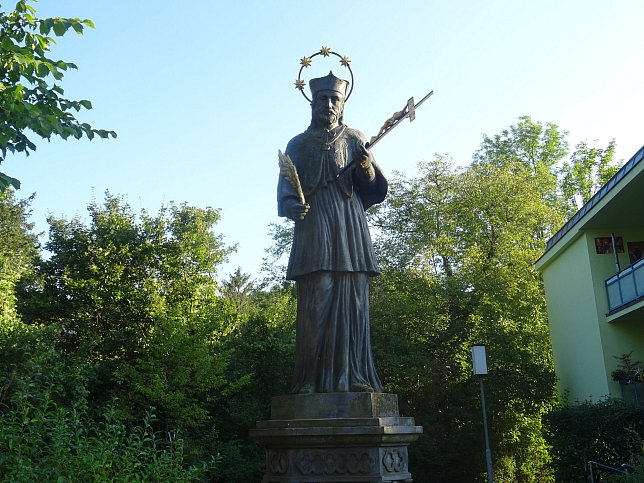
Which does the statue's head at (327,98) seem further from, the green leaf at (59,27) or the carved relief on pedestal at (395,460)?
the carved relief on pedestal at (395,460)

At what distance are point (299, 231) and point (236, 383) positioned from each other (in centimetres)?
1535

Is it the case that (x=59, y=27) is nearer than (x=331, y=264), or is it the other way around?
(x=331, y=264)

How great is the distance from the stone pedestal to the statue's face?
280 centimetres

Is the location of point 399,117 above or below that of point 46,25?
below

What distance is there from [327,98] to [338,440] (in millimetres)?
3412

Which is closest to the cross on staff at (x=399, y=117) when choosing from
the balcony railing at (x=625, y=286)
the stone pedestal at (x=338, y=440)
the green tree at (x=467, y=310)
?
the stone pedestal at (x=338, y=440)

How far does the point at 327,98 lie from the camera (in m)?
7.04

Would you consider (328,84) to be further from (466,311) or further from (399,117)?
(466,311)

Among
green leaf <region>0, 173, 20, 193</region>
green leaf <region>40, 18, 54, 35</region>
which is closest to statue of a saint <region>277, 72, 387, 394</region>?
green leaf <region>0, 173, 20, 193</region>

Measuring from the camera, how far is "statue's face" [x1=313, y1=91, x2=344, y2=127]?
7.04 m

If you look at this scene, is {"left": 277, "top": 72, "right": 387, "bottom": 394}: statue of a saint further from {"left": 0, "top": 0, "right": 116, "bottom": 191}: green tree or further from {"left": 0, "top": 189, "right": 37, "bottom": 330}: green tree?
{"left": 0, "top": 189, "right": 37, "bottom": 330}: green tree

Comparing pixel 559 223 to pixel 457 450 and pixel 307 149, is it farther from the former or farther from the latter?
pixel 307 149

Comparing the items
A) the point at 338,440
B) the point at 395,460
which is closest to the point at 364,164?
the point at 338,440

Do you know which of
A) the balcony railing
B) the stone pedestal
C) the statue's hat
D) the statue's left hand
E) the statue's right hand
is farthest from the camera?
the balcony railing
